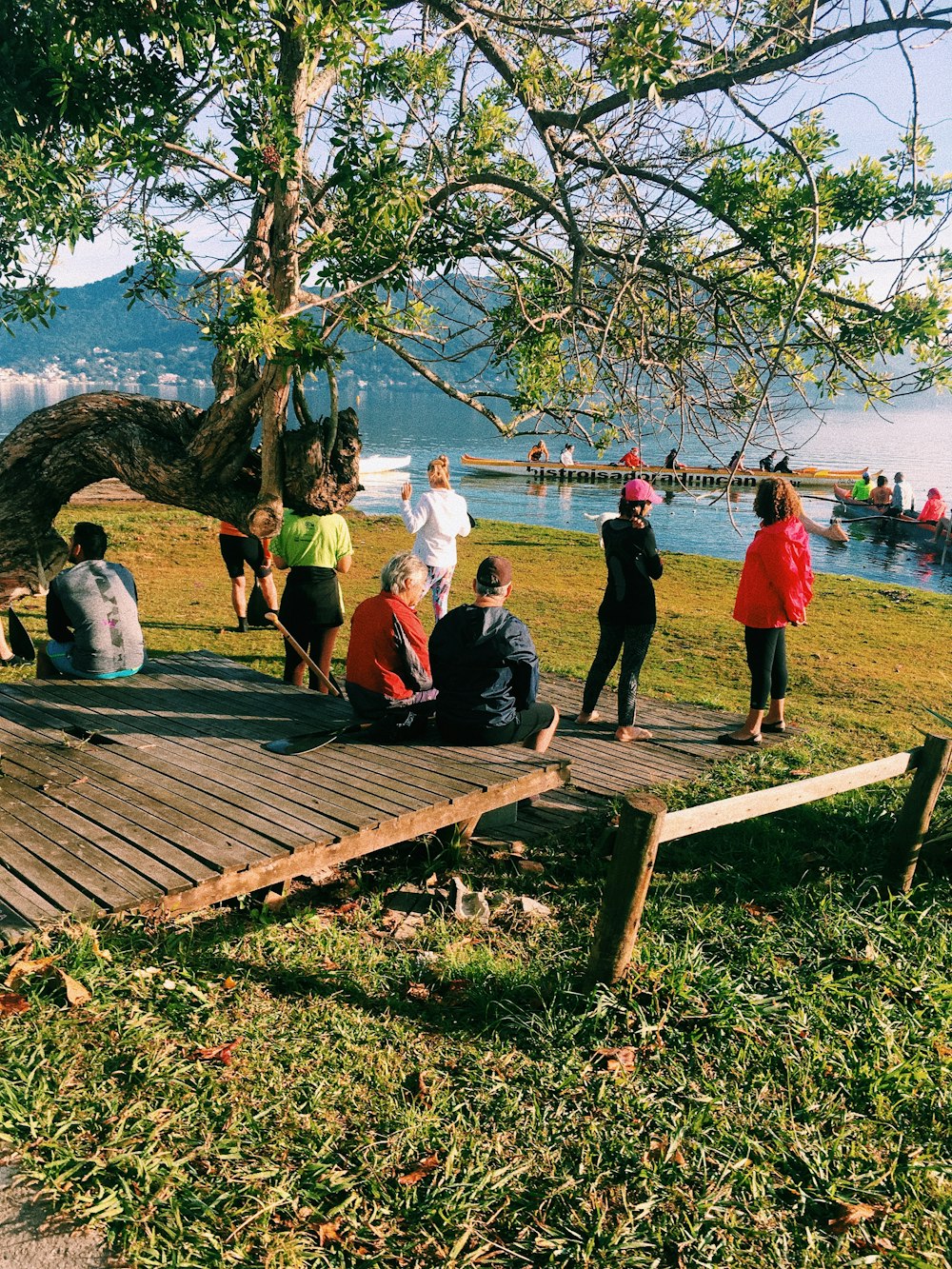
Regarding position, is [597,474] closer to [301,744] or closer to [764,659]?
[764,659]

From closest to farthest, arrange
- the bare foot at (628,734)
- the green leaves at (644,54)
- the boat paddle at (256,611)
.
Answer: the green leaves at (644,54)
the bare foot at (628,734)
the boat paddle at (256,611)

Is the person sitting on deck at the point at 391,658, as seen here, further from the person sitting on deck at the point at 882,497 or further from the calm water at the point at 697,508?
the person sitting on deck at the point at 882,497

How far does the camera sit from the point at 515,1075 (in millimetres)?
3867

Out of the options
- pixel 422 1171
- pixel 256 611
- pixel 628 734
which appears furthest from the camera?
pixel 256 611

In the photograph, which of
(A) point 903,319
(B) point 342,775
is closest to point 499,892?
(B) point 342,775

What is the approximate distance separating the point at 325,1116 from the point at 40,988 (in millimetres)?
1317

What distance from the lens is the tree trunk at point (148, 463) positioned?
25.2ft

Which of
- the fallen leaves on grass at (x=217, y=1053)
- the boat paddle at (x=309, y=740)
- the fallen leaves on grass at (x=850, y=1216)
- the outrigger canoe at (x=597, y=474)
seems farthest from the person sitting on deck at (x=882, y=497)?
the fallen leaves on grass at (x=217, y=1053)

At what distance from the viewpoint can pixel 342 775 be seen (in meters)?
5.41

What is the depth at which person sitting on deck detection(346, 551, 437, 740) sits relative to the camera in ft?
19.8

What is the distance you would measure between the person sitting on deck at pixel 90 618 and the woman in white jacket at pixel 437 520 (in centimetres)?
289

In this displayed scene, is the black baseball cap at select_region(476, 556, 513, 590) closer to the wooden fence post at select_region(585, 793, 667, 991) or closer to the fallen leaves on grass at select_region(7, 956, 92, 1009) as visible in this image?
the wooden fence post at select_region(585, 793, 667, 991)

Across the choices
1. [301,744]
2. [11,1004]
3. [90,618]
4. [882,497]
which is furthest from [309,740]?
[882,497]

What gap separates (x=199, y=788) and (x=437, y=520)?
4586 mm
